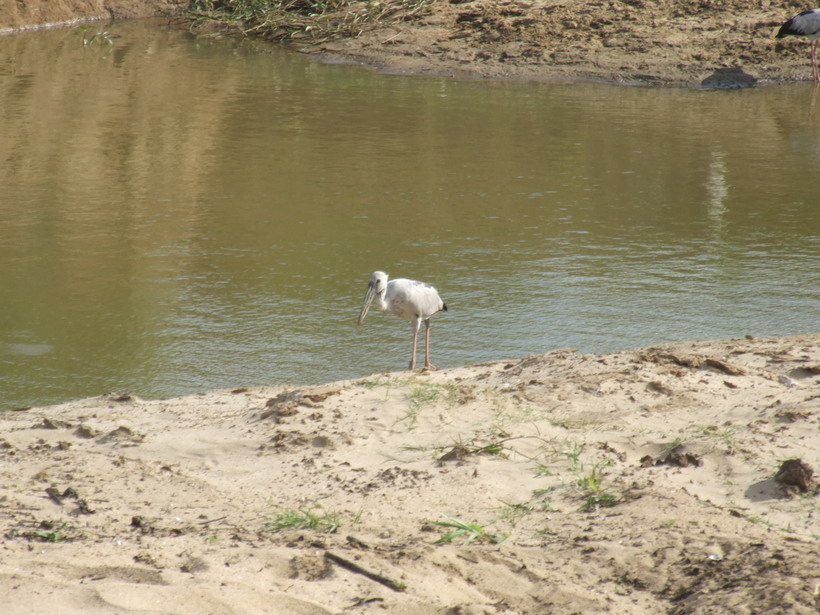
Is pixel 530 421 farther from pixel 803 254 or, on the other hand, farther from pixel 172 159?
pixel 172 159

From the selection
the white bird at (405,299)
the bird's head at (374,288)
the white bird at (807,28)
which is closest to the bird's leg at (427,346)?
the white bird at (405,299)

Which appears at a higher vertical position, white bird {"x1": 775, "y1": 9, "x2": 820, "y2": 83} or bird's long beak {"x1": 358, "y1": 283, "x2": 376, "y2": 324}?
white bird {"x1": 775, "y1": 9, "x2": 820, "y2": 83}

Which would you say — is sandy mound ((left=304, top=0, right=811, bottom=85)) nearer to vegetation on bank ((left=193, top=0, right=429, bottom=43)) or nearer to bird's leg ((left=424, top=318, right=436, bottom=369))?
vegetation on bank ((left=193, top=0, right=429, bottom=43))

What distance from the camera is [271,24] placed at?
22.6 meters

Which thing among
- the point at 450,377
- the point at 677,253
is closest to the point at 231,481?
the point at 450,377

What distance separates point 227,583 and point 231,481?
1159 mm

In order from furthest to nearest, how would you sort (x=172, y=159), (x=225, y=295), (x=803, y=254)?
(x=172, y=159) < (x=803, y=254) < (x=225, y=295)

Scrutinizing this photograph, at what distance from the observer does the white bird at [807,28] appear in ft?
60.3

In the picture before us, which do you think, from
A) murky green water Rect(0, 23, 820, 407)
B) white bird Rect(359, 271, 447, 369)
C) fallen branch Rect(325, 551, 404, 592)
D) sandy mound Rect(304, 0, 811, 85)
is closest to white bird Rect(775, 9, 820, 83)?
sandy mound Rect(304, 0, 811, 85)

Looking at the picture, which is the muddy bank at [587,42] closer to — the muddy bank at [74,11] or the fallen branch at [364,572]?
the muddy bank at [74,11]

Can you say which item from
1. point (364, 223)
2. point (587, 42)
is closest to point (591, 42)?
point (587, 42)

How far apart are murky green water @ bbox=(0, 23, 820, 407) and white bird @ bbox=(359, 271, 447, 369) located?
0.90 ft

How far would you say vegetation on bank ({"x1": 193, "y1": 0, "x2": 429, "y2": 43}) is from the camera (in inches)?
843

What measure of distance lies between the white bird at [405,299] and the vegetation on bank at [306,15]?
48.8ft
